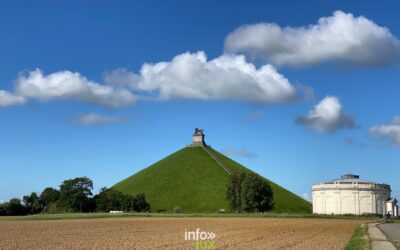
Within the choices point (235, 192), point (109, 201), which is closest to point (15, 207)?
point (109, 201)

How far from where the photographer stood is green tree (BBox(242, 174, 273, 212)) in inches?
4956

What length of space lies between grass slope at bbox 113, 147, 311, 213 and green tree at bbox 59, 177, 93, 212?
2460cm

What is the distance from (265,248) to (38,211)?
400 ft

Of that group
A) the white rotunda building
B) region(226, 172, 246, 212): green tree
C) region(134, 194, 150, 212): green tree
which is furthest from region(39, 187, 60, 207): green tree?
the white rotunda building

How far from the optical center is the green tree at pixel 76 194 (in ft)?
430

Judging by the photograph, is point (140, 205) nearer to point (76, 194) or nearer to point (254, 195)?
point (76, 194)

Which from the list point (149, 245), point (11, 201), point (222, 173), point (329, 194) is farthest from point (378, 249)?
point (222, 173)

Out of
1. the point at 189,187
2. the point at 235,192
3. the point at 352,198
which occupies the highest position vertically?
the point at 189,187

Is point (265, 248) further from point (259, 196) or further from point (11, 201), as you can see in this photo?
point (11, 201)

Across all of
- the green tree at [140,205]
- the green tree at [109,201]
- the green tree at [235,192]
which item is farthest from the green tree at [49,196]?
the green tree at [235,192]

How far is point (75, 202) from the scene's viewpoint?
131000 mm

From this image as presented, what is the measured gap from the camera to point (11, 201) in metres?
133

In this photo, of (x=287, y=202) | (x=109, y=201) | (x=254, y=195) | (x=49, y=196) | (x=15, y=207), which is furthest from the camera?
(x=287, y=202)

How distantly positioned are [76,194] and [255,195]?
46520 millimetres
